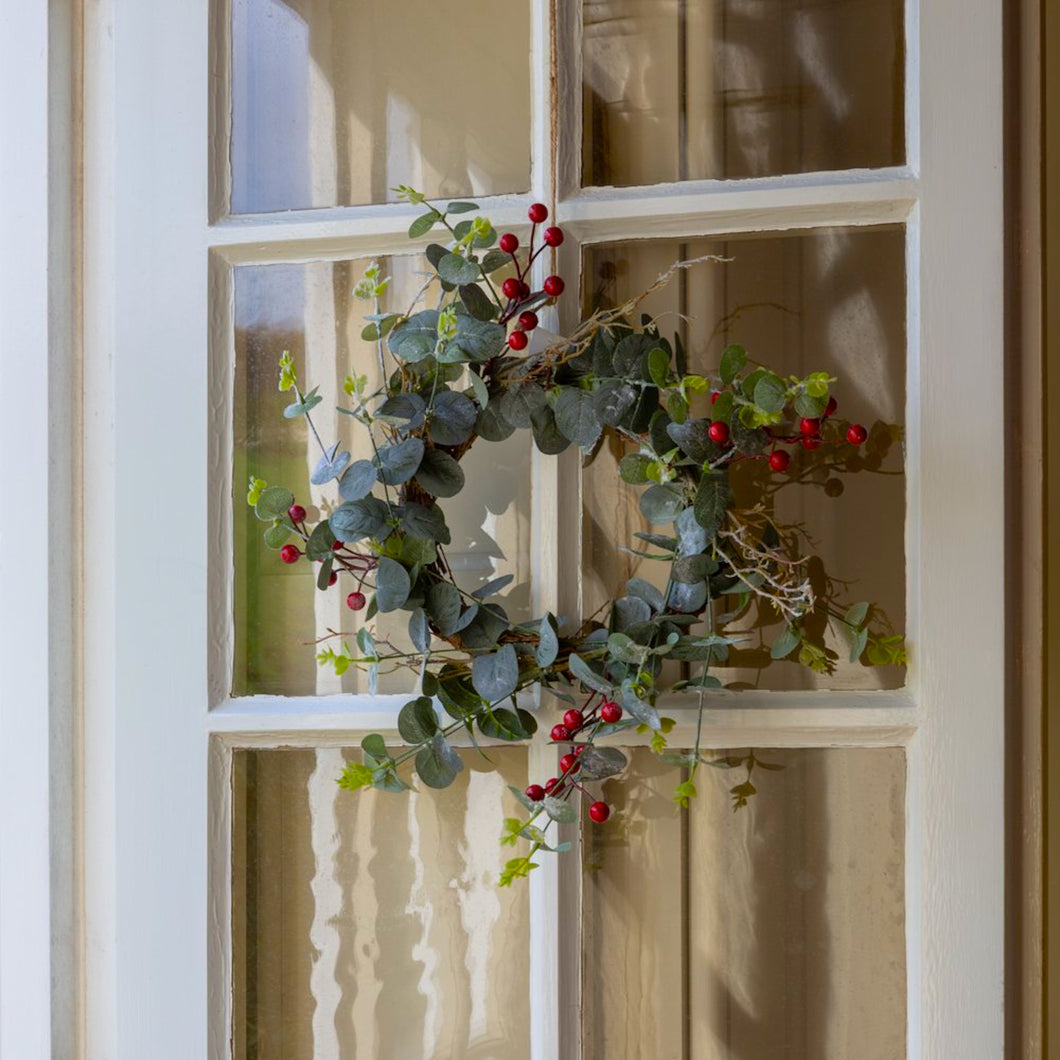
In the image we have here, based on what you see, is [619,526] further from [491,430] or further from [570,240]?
[570,240]

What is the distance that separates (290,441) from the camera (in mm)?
965

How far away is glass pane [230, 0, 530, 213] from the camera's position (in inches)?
36.9

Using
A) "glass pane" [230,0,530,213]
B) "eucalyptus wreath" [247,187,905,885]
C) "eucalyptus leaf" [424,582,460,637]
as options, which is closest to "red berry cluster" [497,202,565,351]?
"eucalyptus wreath" [247,187,905,885]

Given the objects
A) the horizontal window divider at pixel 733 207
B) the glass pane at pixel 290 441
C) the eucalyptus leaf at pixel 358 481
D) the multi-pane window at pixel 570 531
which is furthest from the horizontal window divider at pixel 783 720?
the horizontal window divider at pixel 733 207

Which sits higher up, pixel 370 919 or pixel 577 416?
pixel 577 416

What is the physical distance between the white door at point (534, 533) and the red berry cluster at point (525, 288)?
0.05 meters

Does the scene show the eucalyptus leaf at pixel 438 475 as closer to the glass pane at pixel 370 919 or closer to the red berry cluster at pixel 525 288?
the red berry cluster at pixel 525 288

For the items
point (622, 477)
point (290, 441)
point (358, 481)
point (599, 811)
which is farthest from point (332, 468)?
point (599, 811)

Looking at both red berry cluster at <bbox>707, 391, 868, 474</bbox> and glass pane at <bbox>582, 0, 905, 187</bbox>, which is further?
glass pane at <bbox>582, 0, 905, 187</bbox>

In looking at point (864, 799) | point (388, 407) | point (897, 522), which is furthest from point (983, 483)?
point (388, 407)

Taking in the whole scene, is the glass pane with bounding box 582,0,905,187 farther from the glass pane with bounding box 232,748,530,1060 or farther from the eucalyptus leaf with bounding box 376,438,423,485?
the glass pane with bounding box 232,748,530,1060

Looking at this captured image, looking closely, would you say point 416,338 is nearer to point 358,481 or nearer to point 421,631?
point 358,481

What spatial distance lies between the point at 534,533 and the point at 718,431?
8.5 inches

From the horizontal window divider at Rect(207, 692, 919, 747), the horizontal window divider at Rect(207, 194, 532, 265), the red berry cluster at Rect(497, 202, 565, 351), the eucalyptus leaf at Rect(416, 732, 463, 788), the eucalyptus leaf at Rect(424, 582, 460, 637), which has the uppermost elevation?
the horizontal window divider at Rect(207, 194, 532, 265)
